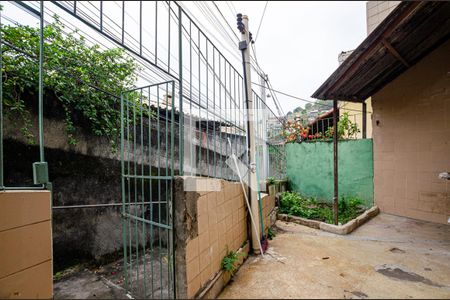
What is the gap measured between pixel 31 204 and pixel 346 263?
3.61m

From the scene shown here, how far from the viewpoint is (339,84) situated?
172 inches

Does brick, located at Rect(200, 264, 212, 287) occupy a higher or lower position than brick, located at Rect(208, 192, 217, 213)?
lower

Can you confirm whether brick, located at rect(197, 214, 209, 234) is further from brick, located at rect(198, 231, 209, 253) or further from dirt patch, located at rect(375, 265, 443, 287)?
dirt patch, located at rect(375, 265, 443, 287)

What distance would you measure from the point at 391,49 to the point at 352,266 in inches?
151

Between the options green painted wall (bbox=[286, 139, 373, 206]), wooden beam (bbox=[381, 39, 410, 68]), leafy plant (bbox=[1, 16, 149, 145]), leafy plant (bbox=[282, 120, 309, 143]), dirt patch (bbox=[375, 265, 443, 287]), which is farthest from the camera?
leafy plant (bbox=[282, 120, 309, 143])

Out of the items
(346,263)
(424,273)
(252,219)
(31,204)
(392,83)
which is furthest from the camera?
(392,83)

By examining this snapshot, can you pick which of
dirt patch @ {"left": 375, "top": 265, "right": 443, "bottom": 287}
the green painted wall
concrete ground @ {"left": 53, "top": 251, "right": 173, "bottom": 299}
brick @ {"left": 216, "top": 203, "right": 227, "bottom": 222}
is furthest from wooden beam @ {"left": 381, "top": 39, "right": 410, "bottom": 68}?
concrete ground @ {"left": 53, "top": 251, "right": 173, "bottom": 299}

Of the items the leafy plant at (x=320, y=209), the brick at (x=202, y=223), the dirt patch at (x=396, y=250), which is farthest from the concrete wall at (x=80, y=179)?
the dirt patch at (x=396, y=250)

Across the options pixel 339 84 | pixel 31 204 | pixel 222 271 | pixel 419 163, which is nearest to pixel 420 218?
pixel 419 163

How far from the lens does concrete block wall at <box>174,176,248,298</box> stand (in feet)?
6.39

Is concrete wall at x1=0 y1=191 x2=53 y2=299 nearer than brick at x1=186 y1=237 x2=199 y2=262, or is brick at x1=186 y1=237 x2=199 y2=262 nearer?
concrete wall at x1=0 y1=191 x2=53 y2=299

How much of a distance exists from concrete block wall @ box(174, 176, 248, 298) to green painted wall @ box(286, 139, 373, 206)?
4500mm

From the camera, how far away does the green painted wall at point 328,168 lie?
5.75m

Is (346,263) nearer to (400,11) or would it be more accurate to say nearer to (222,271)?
(222,271)
